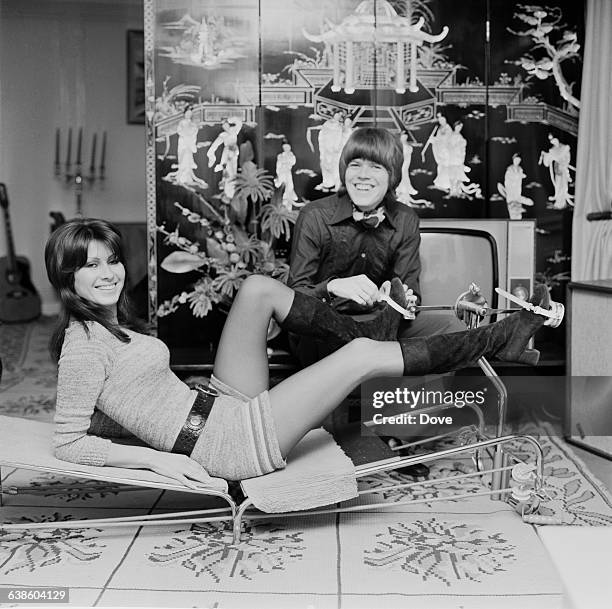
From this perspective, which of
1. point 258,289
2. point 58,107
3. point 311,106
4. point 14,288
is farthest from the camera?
point 58,107

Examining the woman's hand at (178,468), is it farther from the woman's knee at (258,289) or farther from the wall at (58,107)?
the wall at (58,107)

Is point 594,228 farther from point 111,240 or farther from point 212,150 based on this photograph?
point 111,240

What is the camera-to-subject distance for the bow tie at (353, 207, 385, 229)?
3.30 metres

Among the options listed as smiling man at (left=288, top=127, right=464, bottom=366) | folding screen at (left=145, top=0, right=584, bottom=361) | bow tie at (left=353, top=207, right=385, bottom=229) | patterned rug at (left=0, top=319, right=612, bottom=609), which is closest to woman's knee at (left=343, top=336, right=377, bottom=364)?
patterned rug at (left=0, top=319, right=612, bottom=609)

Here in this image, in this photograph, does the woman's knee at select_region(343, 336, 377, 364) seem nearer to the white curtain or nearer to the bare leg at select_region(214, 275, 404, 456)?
the bare leg at select_region(214, 275, 404, 456)

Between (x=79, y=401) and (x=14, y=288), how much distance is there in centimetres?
476

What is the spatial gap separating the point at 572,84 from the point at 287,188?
157cm

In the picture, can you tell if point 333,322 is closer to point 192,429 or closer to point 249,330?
point 249,330

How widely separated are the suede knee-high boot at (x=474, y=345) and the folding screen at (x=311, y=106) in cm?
199

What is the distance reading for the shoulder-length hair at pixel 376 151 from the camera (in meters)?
3.26

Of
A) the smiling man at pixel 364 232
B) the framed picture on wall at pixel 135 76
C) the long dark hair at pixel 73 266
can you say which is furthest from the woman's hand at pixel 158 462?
the framed picture on wall at pixel 135 76

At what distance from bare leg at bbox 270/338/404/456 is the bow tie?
3.31 ft

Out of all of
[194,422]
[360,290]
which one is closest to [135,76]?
[360,290]

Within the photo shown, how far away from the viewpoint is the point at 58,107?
6883 millimetres
